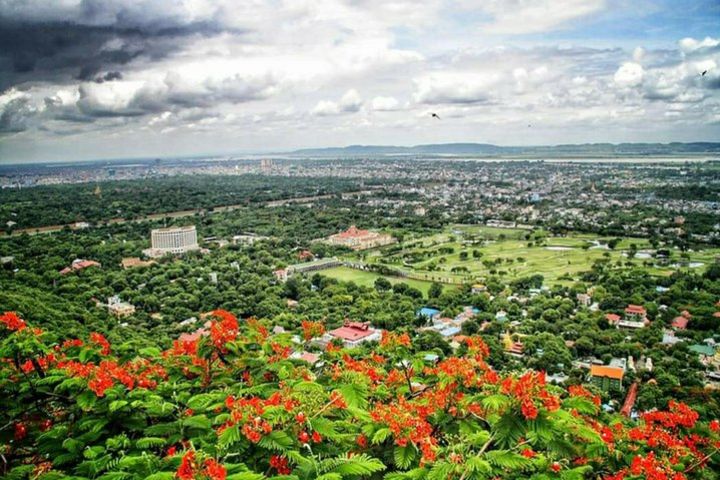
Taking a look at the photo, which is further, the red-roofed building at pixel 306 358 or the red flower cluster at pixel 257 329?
the red-roofed building at pixel 306 358

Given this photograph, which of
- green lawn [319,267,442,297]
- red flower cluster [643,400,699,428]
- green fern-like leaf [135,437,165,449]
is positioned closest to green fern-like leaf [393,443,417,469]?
green fern-like leaf [135,437,165,449]

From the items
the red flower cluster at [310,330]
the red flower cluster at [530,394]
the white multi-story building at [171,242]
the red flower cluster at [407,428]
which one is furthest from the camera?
the white multi-story building at [171,242]

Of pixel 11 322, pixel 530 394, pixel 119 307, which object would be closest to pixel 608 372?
pixel 530 394

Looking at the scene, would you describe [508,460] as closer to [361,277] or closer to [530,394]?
[530,394]

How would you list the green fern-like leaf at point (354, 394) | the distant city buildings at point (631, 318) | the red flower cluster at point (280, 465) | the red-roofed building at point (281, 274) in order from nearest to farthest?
the red flower cluster at point (280, 465)
the green fern-like leaf at point (354, 394)
the distant city buildings at point (631, 318)
the red-roofed building at point (281, 274)

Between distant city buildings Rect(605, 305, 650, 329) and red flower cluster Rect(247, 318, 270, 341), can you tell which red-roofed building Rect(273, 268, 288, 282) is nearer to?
distant city buildings Rect(605, 305, 650, 329)

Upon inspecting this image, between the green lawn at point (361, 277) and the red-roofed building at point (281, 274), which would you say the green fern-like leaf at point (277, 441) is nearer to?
the green lawn at point (361, 277)

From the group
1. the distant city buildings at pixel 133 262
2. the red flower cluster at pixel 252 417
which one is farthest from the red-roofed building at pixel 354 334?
the distant city buildings at pixel 133 262
